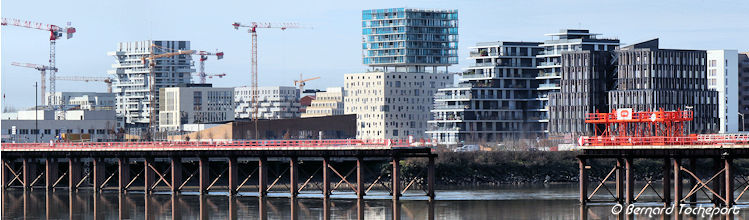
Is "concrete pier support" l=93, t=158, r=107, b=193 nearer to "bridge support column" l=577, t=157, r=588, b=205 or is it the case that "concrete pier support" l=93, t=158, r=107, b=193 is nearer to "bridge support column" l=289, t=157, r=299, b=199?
"bridge support column" l=289, t=157, r=299, b=199

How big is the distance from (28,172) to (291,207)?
3941 centimetres

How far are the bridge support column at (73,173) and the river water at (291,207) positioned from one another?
2.10m

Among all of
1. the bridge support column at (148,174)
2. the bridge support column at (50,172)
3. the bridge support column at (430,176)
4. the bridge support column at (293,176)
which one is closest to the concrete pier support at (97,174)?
the bridge support column at (50,172)

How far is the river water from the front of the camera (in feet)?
309

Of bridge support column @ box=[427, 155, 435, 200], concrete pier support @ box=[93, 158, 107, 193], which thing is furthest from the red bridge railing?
bridge support column @ box=[427, 155, 435, 200]

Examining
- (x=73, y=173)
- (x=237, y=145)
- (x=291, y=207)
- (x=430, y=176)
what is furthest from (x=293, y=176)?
(x=73, y=173)

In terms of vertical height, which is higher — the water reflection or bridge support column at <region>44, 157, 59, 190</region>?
bridge support column at <region>44, 157, 59, 190</region>

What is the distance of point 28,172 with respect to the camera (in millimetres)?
130875

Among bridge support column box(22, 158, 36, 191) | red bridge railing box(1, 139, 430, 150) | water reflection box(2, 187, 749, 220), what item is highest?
red bridge railing box(1, 139, 430, 150)

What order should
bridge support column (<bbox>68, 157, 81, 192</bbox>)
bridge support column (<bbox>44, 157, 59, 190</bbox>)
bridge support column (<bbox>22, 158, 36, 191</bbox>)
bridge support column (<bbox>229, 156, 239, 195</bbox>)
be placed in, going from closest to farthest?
1. bridge support column (<bbox>229, 156, 239, 195</bbox>)
2. bridge support column (<bbox>68, 157, 81, 192</bbox>)
3. bridge support column (<bbox>44, 157, 59, 190</bbox>)
4. bridge support column (<bbox>22, 158, 36, 191</bbox>)

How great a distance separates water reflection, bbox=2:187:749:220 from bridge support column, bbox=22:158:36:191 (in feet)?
29.4

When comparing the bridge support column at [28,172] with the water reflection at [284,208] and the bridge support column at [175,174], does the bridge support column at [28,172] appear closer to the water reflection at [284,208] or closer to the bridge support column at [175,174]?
the water reflection at [284,208]

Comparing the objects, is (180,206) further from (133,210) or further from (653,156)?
(653,156)

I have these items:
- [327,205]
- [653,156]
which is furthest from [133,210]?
[653,156]
